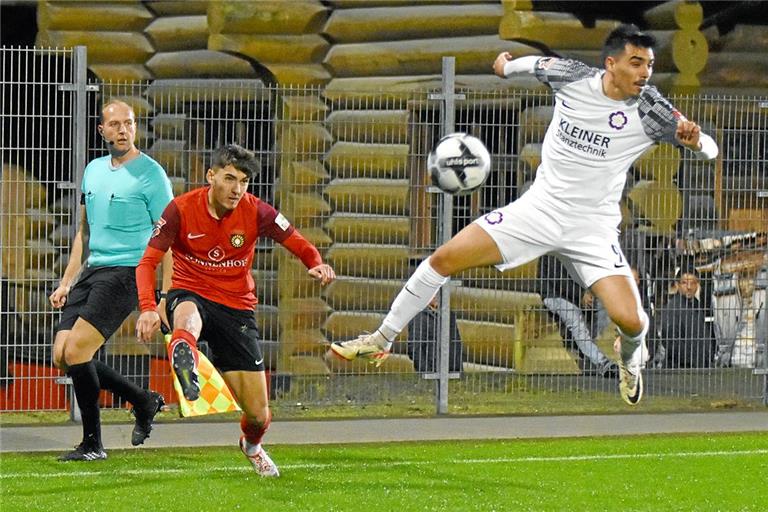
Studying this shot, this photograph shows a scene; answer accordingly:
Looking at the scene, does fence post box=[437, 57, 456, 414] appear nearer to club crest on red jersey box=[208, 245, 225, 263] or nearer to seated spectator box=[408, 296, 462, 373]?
seated spectator box=[408, 296, 462, 373]

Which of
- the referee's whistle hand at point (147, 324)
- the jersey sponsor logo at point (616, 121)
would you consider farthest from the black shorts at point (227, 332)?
the jersey sponsor logo at point (616, 121)

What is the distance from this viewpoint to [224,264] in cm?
943

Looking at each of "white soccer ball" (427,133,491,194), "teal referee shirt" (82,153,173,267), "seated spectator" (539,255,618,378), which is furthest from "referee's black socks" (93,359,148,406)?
"seated spectator" (539,255,618,378)

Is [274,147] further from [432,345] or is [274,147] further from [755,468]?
[755,468]

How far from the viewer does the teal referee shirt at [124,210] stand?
1033 centimetres

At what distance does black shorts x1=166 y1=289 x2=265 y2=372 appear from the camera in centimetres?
938

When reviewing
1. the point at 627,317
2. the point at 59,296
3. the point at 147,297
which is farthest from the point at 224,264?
the point at 627,317

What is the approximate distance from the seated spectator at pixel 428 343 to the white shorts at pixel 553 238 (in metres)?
4.14

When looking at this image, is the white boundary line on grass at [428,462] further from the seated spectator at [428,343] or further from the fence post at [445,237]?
the seated spectator at [428,343]

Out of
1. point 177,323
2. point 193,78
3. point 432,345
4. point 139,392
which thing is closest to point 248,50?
point 193,78

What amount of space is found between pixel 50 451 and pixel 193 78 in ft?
20.6

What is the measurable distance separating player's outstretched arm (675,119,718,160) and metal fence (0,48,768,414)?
4.53 m

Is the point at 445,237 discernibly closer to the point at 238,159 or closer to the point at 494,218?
the point at 494,218

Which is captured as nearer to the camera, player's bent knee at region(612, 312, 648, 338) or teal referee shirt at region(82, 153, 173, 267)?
player's bent knee at region(612, 312, 648, 338)
